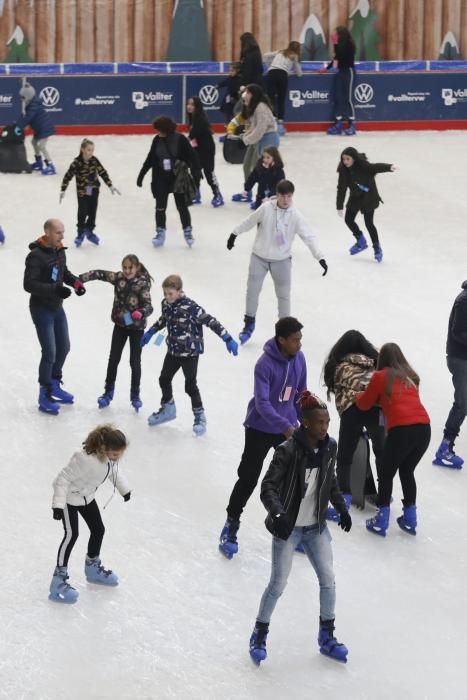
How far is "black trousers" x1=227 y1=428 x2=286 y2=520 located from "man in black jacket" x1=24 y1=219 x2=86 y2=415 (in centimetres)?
243

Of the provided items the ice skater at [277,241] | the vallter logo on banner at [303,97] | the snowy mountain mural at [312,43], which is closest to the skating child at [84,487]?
the ice skater at [277,241]

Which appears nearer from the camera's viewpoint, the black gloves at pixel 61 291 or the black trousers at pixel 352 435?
the black trousers at pixel 352 435

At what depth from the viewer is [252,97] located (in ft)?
49.7

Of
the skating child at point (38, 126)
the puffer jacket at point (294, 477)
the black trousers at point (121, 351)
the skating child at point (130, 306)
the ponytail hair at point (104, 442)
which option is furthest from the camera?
the skating child at point (38, 126)

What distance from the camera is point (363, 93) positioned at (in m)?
19.6

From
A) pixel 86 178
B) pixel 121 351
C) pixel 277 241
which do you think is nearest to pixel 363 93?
pixel 86 178

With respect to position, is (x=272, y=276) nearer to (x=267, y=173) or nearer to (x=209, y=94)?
(x=267, y=173)

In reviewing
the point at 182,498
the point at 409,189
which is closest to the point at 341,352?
the point at 182,498

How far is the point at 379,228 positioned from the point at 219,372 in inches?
196

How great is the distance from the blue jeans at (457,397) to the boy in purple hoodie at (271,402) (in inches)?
74.9

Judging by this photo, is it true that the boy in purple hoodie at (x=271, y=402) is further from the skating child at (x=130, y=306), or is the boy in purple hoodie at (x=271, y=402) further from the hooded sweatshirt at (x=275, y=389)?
the skating child at (x=130, y=306)

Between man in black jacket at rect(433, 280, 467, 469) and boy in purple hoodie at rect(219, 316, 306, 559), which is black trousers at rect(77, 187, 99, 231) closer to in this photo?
man in black jacket at rect(433, 280, 467, 469)

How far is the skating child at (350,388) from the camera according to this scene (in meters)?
8.52

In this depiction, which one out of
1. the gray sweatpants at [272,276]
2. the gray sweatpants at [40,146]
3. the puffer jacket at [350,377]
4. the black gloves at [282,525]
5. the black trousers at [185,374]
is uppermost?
the gray sweatpants at [40,146]
